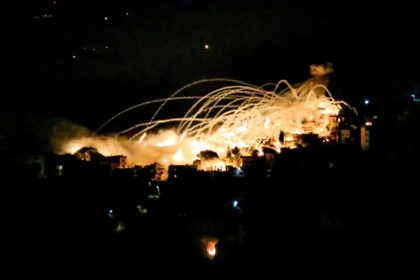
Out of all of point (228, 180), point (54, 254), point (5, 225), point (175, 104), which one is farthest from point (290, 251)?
point (175, 104)

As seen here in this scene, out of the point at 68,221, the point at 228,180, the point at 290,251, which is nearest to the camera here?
the point at 290,251

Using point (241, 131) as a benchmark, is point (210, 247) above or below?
below

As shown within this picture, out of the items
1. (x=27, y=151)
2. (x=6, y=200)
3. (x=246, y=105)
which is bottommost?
(x=6, y=200)

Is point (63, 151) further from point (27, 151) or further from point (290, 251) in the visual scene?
point (290, 251)

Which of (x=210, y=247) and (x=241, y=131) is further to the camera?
(x=241, y=131)

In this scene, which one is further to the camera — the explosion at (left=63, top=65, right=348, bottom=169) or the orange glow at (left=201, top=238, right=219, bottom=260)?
the explosion at (left=63, top=65, right=348, bottom=169)

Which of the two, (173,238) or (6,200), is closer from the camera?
(173,238)

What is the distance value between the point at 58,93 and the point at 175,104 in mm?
5143

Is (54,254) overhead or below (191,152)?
below

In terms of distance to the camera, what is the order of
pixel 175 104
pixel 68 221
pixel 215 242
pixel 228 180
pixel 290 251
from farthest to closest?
pixel 175 104, pixel 228 180, pixel 68 221, pixel 215 242, pixel 290 251

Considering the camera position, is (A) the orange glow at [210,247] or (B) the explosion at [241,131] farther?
(B) the explosion at [241,131]

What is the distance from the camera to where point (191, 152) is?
18031 millimetres

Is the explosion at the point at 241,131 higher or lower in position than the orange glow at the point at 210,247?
higher

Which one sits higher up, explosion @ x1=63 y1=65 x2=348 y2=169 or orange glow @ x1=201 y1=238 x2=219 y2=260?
explosion @ x1=63 y1=65 x2=348 y2=169
